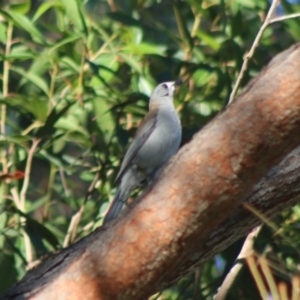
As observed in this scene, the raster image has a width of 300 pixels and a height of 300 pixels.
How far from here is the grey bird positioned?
3771mm

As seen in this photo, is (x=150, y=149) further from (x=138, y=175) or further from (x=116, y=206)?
(x=116, y=206)

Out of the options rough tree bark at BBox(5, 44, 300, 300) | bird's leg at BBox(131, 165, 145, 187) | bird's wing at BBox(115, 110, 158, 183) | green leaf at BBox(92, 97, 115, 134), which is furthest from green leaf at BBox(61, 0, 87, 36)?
rough tree bark at BBox(5, 44, 300, 300)

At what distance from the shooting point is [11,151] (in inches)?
159

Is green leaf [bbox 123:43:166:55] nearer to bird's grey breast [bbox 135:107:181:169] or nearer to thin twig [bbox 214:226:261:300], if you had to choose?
bird's grey breast [bbox 135:107:181:169]

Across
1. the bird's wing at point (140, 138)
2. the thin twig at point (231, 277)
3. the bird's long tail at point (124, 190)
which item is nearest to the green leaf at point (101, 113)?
the bird's wing at point (140, 138)

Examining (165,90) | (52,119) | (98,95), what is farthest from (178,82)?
(52,119)

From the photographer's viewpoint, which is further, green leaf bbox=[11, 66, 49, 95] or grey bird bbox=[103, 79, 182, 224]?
green leaf bbox=[11, 66, 49, 95]

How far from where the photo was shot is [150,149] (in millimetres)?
3869

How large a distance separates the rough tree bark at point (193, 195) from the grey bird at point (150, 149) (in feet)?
4.35

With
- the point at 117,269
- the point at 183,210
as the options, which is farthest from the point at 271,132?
the point at 117,269

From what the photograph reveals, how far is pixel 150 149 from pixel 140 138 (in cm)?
7

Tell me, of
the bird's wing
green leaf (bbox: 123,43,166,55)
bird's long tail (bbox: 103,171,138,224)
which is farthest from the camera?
green leaf (bbox: 123,43,166,55)

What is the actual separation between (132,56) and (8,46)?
0.64 metres

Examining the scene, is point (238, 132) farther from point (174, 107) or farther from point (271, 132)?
point (174, 107)
